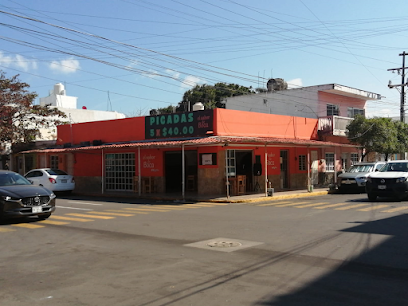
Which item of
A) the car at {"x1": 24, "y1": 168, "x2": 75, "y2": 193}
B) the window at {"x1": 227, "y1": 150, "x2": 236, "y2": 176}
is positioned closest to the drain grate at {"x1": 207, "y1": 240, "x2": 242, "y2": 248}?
the window at {"x1": 227, "y1": 150, "x2": 236, "y2": 176}

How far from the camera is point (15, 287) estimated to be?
20.0 ft

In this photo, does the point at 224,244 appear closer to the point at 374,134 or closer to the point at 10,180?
the point at 10,180

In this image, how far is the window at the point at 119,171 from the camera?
25344 millimetres

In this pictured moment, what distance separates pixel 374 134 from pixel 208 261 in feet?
79.8

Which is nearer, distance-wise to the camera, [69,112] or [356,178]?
[356,178]

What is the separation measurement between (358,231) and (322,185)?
18.6m

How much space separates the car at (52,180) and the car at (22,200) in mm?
10026

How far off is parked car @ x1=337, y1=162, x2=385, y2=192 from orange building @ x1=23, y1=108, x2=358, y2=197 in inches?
76.6

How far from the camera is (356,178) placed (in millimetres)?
23016

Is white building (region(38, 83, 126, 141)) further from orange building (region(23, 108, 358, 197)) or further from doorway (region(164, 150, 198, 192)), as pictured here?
doorway (region(164, 150, 198, 192))

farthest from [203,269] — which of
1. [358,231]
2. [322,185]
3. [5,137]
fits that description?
[5,137]

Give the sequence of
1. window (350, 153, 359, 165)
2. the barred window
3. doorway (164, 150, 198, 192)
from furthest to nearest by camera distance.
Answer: window (350, 153, 359, 165) < the barred window < doorway (164, 150, 198, 192)

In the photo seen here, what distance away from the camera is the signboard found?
2188 cm

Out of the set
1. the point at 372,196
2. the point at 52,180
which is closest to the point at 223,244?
the point at 372,196
